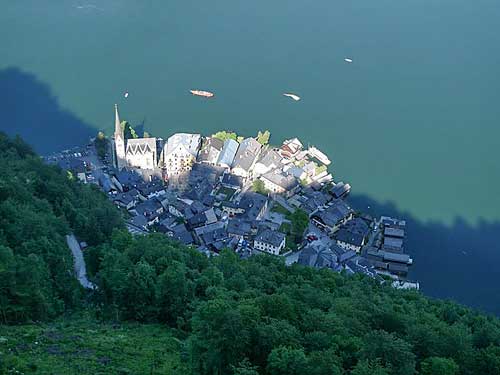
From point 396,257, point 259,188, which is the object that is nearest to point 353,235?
point 396,257

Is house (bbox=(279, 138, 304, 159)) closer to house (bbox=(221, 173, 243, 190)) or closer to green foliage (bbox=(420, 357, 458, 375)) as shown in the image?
house (bbox=(221, 173, 243, 190))

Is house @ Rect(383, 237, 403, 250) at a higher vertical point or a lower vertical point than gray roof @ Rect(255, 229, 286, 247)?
higher

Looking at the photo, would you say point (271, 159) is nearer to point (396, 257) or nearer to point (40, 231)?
point (396, 257)

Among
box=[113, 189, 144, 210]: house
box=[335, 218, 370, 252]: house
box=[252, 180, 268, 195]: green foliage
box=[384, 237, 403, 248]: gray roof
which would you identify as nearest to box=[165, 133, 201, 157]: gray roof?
box=[113, 189, 144, 210]: house

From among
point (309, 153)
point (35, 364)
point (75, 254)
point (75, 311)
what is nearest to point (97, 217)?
point (75, 254)

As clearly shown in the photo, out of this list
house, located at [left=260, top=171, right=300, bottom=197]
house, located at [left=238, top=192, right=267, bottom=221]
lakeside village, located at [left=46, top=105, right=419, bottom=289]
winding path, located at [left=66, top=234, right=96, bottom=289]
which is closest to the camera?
winding path, located at [left=66, top=234, right=96, bottom=289]

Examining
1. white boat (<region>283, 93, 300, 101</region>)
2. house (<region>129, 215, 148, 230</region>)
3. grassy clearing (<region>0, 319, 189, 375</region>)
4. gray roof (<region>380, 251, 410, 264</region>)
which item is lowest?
house (<region>129, 215, 148, 230</region>)
